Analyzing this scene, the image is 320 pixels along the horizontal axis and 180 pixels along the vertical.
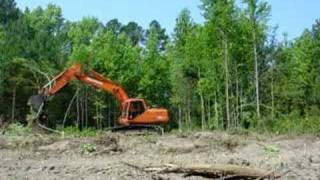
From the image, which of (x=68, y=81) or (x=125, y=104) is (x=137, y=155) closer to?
(x=125, y=104)

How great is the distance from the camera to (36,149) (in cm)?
2014

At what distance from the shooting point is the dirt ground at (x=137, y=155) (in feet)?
37.8

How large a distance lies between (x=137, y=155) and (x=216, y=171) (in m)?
6.35

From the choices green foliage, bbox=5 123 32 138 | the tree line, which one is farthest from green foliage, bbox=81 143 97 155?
the tree line

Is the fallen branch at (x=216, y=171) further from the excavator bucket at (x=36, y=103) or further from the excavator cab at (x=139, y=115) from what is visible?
the excavator cab at (x=139, y=115)

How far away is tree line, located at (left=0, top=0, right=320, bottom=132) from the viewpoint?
48.8 metres

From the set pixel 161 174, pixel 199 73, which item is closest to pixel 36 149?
pixel 161 174

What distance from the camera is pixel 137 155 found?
55.8ft

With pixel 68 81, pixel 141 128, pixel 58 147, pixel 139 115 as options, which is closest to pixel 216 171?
pixel 58 147

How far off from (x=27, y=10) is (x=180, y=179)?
8771 cm

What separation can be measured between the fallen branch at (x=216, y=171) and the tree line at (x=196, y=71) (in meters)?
35.4

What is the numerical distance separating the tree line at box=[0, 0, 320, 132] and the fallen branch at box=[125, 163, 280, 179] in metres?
35.4

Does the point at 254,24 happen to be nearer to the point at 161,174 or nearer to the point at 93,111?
the point at 93,111

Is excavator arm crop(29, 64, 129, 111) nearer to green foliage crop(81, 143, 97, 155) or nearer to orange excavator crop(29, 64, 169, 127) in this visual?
orange excavator crop(29, 64, 169, 127)
